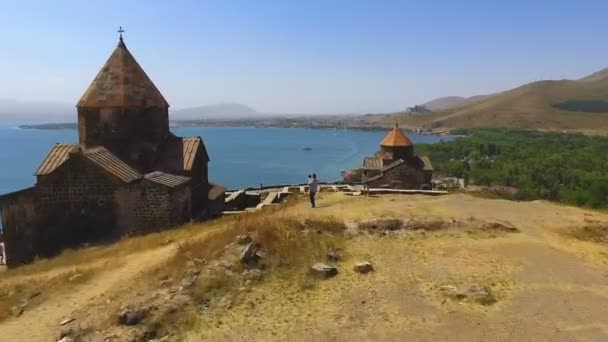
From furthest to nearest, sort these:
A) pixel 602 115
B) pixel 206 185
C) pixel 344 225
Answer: pixel 602 115, pixel 206 185, pixel 344 225

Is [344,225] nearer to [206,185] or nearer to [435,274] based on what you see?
[435,274]

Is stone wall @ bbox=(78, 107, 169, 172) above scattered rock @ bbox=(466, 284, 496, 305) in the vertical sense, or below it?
above

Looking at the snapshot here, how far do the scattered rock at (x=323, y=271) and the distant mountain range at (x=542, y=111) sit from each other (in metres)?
131

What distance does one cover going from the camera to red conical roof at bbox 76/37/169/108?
587 inches

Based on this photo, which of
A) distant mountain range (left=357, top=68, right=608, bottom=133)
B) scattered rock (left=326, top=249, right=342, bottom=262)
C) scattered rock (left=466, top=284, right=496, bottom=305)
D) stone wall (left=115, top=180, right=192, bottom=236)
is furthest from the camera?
distant mountain range (left=357, top=68, right=608, bottom=133)

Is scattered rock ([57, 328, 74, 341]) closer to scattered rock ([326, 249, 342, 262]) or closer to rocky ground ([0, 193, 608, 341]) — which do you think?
rocky ground ([0, 193, 608, 341])

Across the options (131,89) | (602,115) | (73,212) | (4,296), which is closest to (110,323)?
(4,296)

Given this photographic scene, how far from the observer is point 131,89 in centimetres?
1516

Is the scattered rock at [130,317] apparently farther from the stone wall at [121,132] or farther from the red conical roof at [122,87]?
the red conical roof at [122,87]

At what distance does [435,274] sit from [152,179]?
7.98 meters

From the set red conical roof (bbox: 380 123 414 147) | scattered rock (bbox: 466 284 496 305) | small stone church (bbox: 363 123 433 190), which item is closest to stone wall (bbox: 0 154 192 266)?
scattered rock (bbox: 466 284 496 305)

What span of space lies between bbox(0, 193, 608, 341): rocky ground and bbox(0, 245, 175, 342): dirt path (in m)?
0.03

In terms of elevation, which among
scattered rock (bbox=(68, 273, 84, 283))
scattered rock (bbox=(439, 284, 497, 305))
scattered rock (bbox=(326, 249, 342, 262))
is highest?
scattered rock (bbox=(326, 249, 342, 262))

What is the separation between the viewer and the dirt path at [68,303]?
7.44 meters
